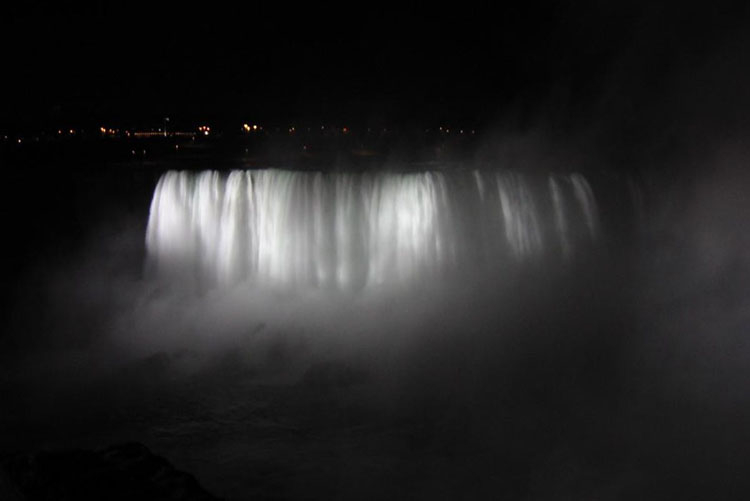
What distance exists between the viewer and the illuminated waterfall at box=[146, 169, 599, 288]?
44.3 ft

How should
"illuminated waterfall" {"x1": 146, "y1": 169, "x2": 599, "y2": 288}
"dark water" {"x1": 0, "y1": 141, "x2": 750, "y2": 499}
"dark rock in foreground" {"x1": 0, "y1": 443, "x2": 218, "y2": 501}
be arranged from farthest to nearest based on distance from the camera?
"illuminated waterfall" {"x1": 146, "y1": 169, "x2": 599, "y2": 288} → "dark water" {"x1": 0, "y1": 141, "x2": 750, "y2": 499} → "dark rock in foreground" {"x1": 0, "y1": 443, "x2": 218, "y2": 501}

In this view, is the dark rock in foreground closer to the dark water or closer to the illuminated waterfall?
the dark water

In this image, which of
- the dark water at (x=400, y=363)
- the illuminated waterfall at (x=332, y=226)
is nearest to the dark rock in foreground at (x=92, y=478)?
the dark water at (x=400, y=363)

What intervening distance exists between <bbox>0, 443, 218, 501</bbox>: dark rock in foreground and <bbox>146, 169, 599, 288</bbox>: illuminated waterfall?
8.61 m

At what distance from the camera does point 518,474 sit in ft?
25.2

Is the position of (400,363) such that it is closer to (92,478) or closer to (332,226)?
(332,226)

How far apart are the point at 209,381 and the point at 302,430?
2.25m

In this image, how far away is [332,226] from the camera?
13.5 meters

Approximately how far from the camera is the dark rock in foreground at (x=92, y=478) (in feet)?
14.8

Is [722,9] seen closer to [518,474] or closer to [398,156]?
[398,156]

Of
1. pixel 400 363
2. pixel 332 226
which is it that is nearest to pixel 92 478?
pixel 400 363

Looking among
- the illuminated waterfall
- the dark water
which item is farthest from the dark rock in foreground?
the illuminated waterfall

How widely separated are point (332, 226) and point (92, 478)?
9062 millimetres

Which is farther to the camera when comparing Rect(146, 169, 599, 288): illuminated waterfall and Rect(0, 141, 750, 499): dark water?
Rect(146, 169, 599, 288): illuminated waterfall
